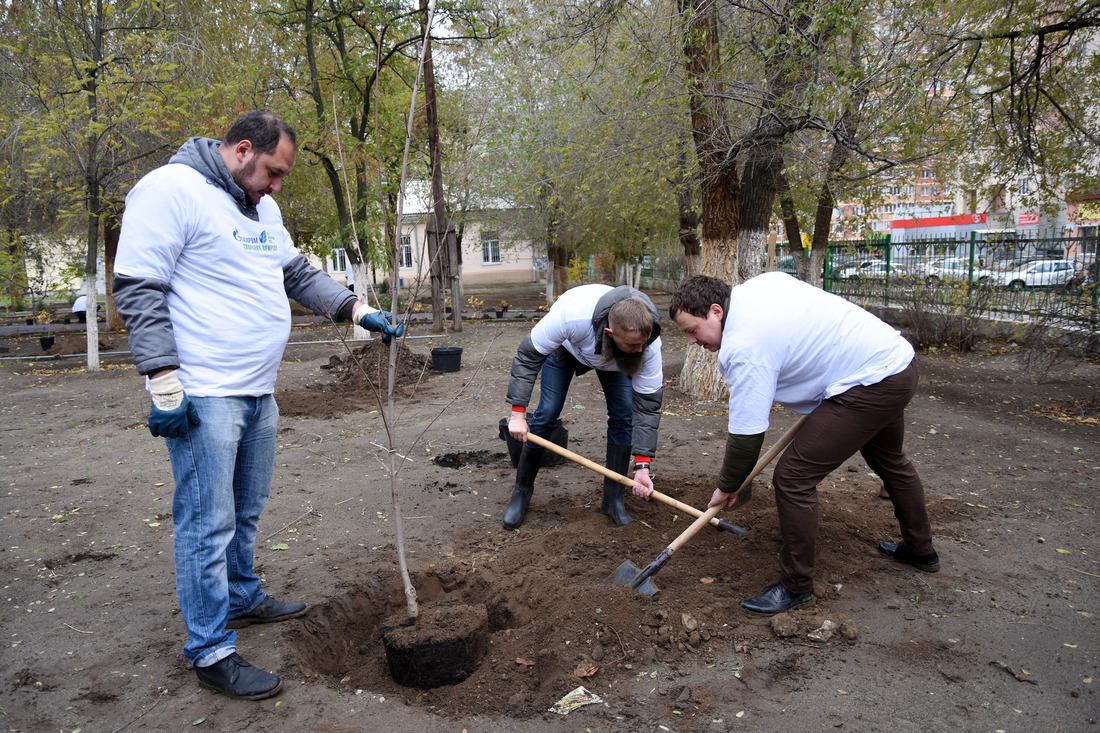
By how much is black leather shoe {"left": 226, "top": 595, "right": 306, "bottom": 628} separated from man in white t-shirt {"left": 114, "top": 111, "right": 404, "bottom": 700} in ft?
1.49

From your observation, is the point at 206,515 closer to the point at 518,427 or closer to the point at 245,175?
the point at 245,175

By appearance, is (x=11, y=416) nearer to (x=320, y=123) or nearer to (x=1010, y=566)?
(x=320, y=123)

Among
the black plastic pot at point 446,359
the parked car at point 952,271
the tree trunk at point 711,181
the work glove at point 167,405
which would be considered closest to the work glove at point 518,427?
Result: the work glove at point 167,405

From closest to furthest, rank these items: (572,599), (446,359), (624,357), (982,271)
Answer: (572,599)
(624,357)
(446,359)
(982,271)

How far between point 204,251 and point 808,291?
8.08 ft

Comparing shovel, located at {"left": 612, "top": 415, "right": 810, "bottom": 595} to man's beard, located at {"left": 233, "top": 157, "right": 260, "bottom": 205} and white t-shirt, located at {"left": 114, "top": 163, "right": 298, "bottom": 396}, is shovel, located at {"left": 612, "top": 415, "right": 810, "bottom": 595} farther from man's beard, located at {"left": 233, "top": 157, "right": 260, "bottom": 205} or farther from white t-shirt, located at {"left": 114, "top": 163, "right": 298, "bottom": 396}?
man's beard, located at {"left": 233, "top": 157, "right": 260, "bottom": 205}

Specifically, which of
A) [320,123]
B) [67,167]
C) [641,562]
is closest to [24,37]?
[67,167]

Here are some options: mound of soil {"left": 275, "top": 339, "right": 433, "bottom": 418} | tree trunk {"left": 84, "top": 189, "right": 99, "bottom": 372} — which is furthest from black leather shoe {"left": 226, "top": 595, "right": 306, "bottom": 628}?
tree trunk {"left": 84, "top": 189, "right": 99, "bottom": 372}

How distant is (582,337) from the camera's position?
3.82 m

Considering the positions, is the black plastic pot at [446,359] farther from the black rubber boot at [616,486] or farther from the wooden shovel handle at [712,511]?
the wooden shovel handle at [712,511]

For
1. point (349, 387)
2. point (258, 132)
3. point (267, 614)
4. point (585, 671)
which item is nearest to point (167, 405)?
point (258, 132)

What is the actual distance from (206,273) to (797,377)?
8.04 ft

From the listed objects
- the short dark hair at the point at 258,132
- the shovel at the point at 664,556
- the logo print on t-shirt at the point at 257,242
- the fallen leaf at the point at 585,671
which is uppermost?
the short dark hair at the point at 258,132

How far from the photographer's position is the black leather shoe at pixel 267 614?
10.1ft
